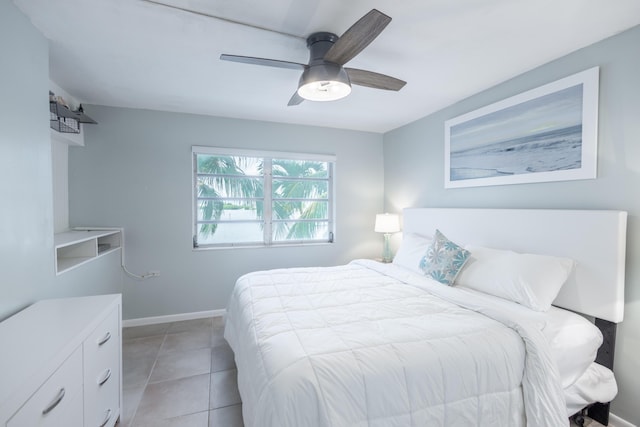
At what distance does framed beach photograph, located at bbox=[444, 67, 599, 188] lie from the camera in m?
1.93

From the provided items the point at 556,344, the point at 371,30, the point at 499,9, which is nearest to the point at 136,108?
the point at 371,30

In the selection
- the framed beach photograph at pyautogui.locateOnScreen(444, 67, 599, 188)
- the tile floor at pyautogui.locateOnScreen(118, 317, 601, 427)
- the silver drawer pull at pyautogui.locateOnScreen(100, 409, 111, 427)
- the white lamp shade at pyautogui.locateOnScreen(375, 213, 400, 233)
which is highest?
the framed beach photograph at pyautogui.locateOnScreen(444, 67, 599, 188)

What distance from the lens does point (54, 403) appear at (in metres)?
1.09

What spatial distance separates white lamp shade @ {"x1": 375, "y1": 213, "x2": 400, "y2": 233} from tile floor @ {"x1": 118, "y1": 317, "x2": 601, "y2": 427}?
2.28 meters

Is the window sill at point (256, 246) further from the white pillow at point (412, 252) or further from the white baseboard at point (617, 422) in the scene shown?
the white baseboard at point (617, 422)

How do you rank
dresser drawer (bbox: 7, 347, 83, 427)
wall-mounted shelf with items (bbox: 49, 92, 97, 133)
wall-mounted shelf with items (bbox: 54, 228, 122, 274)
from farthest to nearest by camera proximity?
wall-mounted shelf with items (bbox: 49, 92, 97, 133) < wall-mounted shelf with items (bbox: 54, 228, 122, 274) < dresser drawer (bbox: 7, 347, 83, 427)

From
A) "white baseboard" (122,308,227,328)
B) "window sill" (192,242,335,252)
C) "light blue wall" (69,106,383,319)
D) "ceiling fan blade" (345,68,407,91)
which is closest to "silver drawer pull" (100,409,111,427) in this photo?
"white baseboard" (122,308,227,328)

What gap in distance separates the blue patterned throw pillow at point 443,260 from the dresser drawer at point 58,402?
2348mm

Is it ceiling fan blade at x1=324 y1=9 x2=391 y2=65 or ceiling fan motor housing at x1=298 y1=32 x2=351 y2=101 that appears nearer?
ceiling fan blade at x1=324 y1=9 x2=391 y2=65

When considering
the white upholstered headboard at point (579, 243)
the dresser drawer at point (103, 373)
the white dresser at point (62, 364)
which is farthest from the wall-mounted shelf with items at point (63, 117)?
the white upholstered headboard at point (579, 243)

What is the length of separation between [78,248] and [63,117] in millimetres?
1169

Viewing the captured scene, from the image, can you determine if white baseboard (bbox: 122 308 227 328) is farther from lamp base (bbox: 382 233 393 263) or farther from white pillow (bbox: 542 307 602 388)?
white pillow (bbox: 542 307 602 388)

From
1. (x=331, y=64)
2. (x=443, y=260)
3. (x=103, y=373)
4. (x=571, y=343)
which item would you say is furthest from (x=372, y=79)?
(x=103, y=373)

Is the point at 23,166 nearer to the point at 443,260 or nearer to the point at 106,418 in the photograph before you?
the point at 106,418
